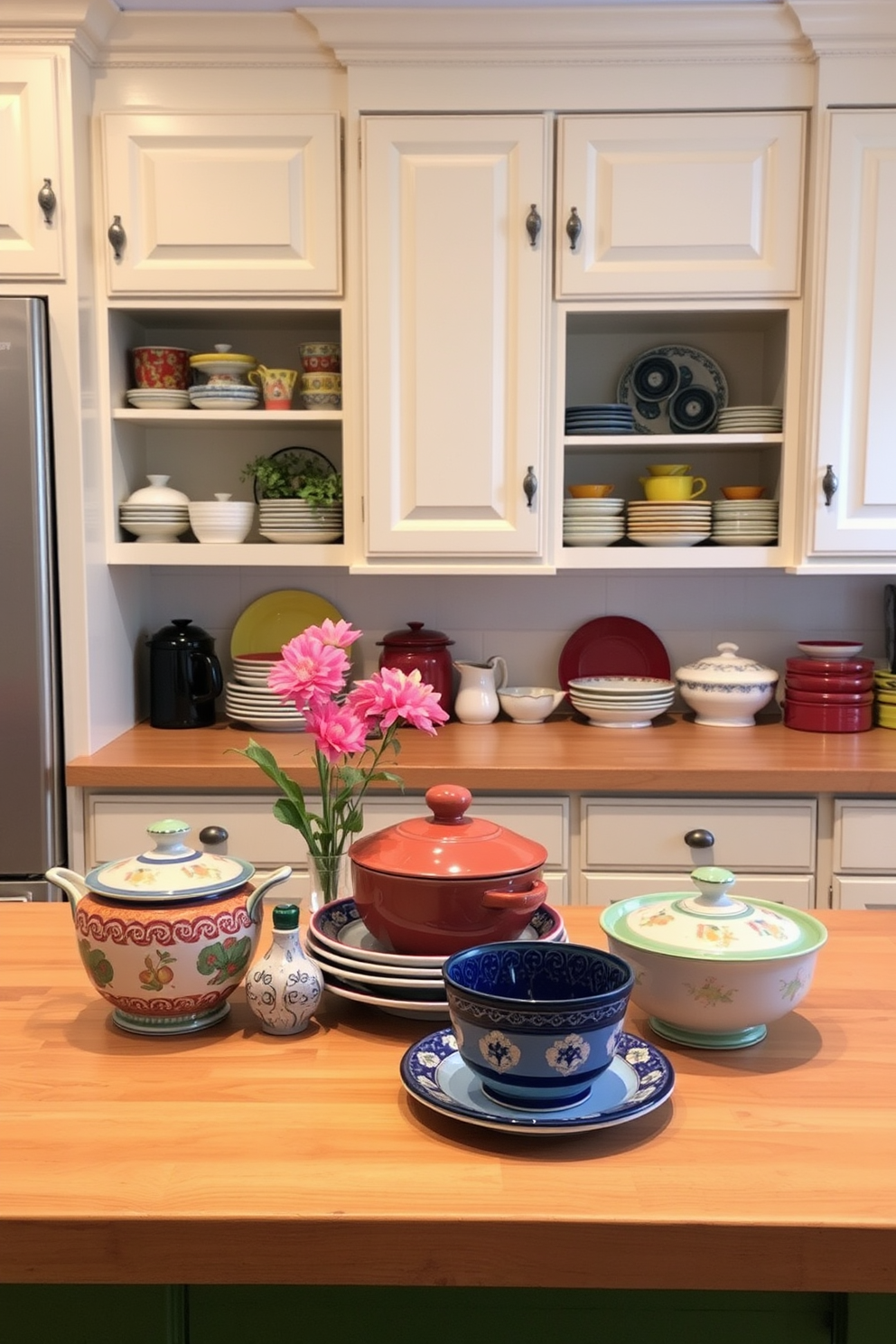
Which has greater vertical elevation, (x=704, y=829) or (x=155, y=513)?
(x=155, y=513)

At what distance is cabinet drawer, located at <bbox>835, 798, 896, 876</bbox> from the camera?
2.40 m

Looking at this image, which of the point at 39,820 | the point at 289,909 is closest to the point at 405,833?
the point at 289,909

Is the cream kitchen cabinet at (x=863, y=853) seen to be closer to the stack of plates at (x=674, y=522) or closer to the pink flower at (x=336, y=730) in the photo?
the stack of plates at (x=674, y=522)

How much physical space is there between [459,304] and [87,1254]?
2.17 m

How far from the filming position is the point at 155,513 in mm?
2721

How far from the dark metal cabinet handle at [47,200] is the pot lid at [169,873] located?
1809 mm

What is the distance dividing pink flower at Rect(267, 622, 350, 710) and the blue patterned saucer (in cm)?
35

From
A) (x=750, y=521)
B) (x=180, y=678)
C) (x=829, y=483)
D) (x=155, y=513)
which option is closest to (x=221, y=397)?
(x=155, y=513)

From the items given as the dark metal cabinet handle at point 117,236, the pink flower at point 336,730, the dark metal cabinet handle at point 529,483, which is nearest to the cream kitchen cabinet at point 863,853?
the dark metal cabinet handle at point 529,483

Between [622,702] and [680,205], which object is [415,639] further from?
[680,205]

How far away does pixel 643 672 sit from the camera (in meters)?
3.06

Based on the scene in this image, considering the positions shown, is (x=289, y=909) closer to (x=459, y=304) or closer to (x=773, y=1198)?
(x=773, y=1198)

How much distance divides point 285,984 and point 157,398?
197 centimetres

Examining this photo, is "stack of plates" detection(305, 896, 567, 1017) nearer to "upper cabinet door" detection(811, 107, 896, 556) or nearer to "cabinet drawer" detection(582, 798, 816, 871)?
"cabinet drawer" detection(582, 798, 816, 871)
